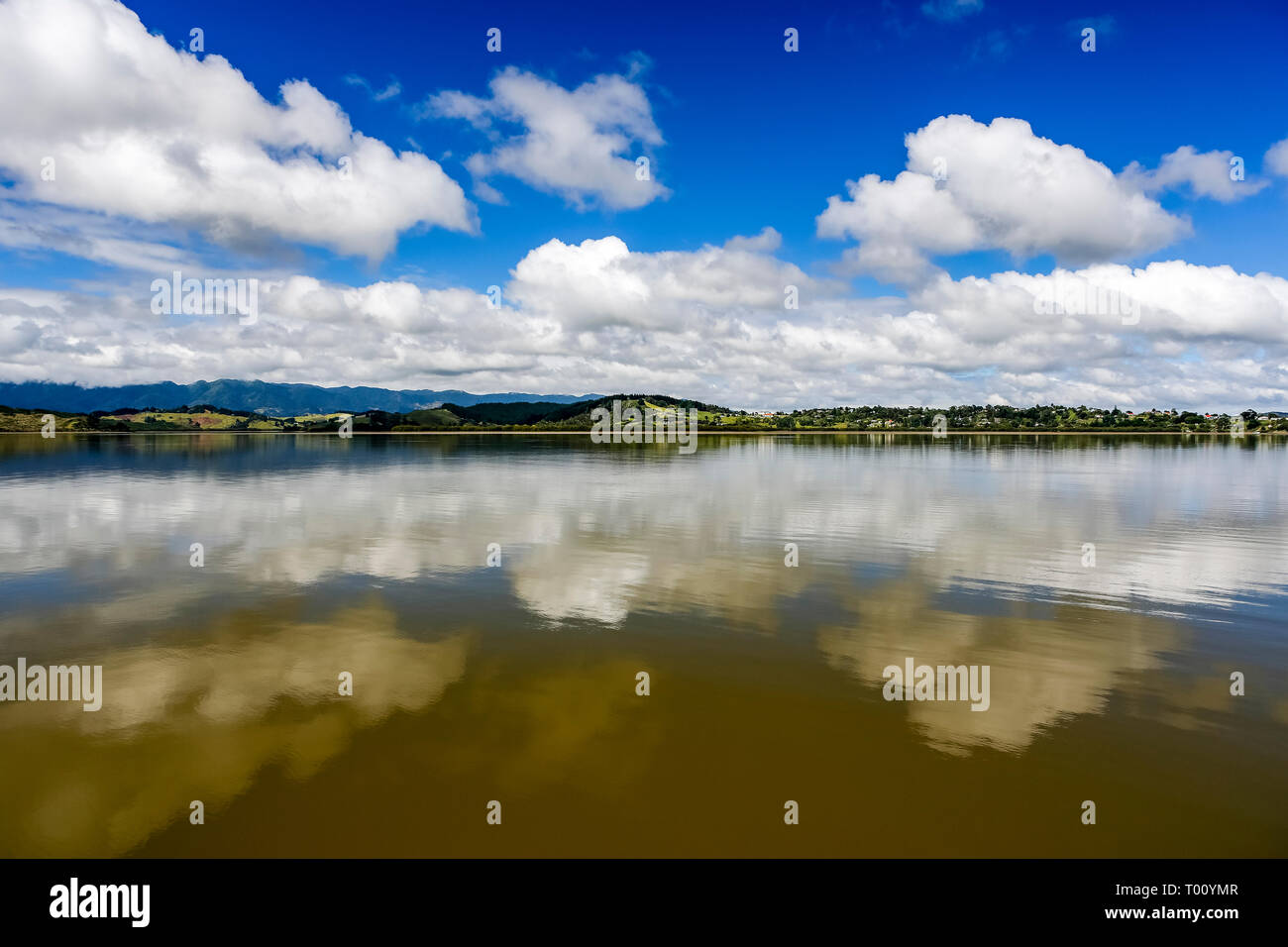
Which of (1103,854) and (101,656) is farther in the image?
(101,656)

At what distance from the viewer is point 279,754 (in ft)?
41.8

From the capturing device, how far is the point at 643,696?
15633 millimetres

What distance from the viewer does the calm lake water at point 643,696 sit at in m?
10.8

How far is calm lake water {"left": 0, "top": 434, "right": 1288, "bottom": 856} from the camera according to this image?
35.3 ft

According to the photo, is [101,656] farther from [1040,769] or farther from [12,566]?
[1040,769]

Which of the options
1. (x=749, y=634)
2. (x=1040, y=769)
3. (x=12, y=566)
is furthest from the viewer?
(x=12, y=566)

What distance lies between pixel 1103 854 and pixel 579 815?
8.73 m
